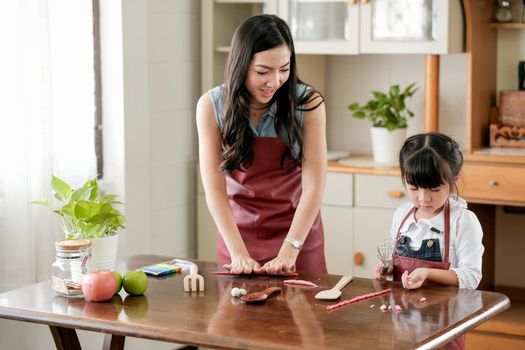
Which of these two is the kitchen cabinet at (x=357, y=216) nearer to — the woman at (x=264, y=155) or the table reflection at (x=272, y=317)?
the woman at (x=264, y=155)

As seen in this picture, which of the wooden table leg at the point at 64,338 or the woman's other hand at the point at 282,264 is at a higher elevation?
the woman's other hand at the point at 282,264

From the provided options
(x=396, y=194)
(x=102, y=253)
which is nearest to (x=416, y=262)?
(x=102, y=253)

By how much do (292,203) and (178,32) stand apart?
5.34 feet

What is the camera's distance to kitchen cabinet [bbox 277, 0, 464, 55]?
4035 mm

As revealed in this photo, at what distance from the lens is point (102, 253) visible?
2.87m

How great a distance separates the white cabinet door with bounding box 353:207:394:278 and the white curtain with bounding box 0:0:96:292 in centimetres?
123

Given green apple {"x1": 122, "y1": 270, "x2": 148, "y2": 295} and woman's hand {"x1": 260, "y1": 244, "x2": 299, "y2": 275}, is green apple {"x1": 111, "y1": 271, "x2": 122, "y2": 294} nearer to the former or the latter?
green apple {"x1": 122, "y1": 270, "x2": 148, "y2": 295}

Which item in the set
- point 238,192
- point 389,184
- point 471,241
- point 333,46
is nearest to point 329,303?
point 471,241

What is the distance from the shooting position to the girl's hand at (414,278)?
8.46 feet

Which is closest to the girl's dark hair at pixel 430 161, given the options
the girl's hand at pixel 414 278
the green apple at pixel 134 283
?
the girl's hand at pixel 414 278

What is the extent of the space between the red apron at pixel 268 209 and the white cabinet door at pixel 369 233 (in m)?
1.10

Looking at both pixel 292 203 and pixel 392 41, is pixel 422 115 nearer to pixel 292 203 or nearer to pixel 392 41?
pixel 392 41

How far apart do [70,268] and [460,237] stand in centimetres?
111

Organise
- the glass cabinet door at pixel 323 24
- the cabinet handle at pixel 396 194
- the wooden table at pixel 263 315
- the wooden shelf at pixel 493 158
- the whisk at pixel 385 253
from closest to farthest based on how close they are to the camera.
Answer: the wooden table at pixel 263 315
the whisk at pixel 385 253
the wooden shelf at pixel 493 158
the cabinet handle at pixel 396 194
the glass cabinet door at pixel 323 24
